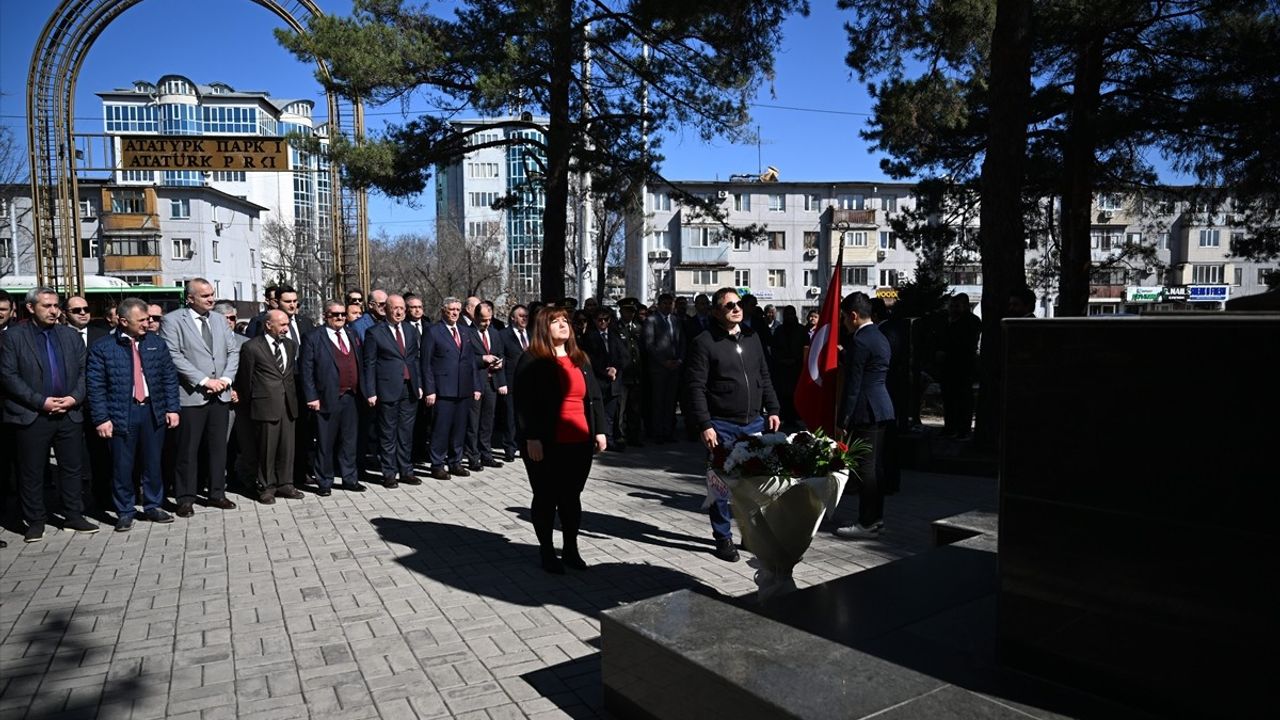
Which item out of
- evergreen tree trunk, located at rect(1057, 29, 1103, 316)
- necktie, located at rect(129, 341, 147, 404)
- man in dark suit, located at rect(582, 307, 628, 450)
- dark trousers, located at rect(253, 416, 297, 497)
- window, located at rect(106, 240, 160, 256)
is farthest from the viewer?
window, located at rect(106, 240, 160, 256)

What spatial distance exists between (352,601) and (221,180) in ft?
313

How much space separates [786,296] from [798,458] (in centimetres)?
6984

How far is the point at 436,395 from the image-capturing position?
9.52 m

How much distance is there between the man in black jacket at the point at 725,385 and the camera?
609cm

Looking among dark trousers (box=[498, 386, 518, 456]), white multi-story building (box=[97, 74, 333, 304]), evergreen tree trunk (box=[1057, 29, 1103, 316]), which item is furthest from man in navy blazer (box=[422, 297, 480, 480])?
white multi-story building (box=[97, 74, 333, 304])

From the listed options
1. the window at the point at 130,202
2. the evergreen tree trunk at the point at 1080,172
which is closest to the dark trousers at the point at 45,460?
the evergreen tree trunk at the point at 1080,172

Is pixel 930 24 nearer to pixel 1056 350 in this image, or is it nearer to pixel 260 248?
pixel 1056 350

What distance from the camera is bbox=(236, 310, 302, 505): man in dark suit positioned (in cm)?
838

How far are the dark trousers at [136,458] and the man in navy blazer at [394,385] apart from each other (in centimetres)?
211

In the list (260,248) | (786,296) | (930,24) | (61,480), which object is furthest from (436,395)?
(260,248)

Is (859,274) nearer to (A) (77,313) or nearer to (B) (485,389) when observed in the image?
(B) (485,389)

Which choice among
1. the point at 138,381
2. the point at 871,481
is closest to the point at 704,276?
the point at 138,381

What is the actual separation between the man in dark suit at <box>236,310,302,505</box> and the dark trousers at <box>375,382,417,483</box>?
3.10ft

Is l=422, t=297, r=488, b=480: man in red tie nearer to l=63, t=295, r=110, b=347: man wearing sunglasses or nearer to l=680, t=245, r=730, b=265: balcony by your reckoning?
l=63, t=295, r=110, b=347: man wearing sunglasses
